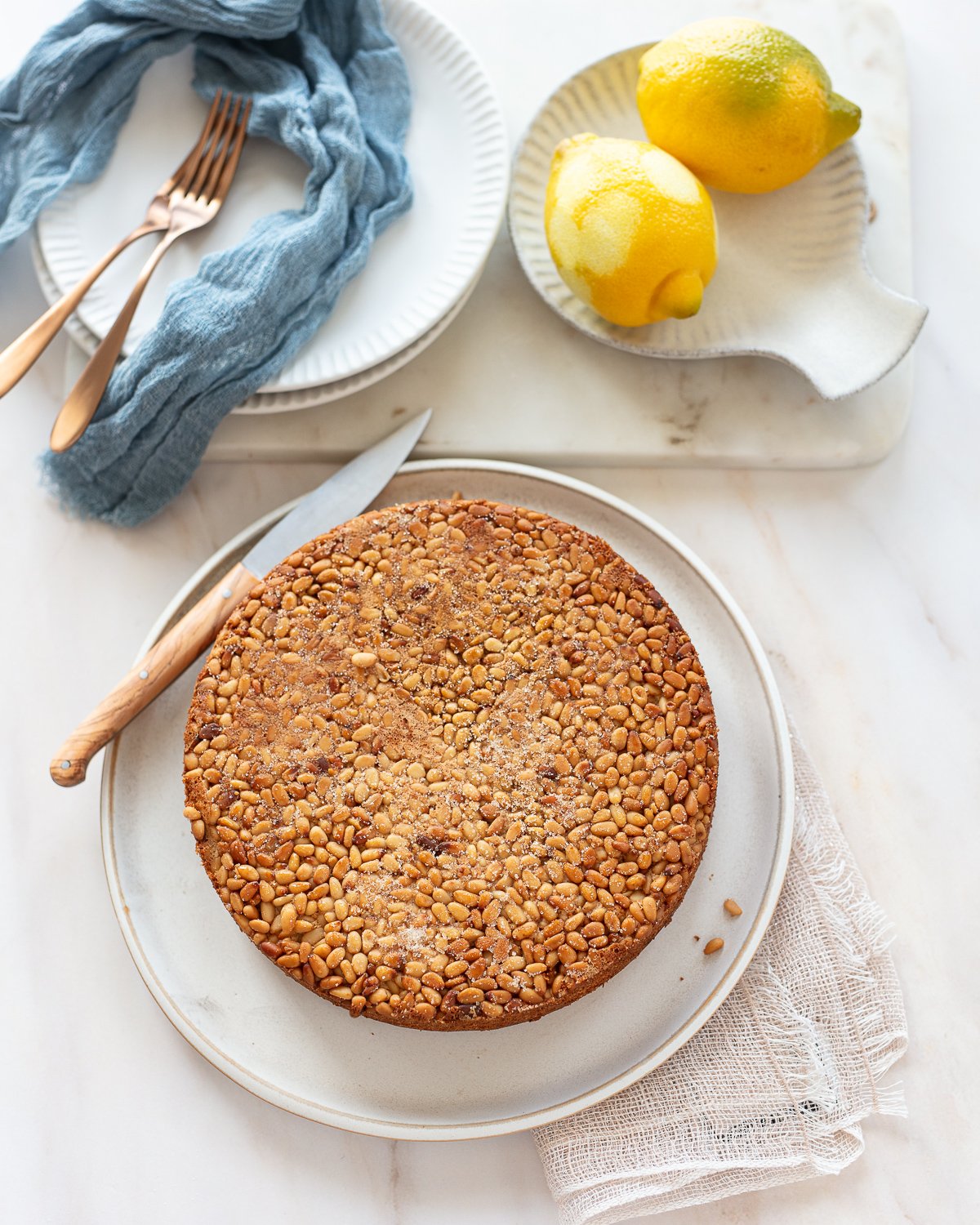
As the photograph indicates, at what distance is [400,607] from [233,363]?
397 millimetres

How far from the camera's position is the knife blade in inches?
52.2

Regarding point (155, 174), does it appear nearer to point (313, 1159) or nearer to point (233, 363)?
point (233, 363)

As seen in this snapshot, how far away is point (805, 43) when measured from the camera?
164cm

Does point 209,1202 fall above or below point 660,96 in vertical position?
below

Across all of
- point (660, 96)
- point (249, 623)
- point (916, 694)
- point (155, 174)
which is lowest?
point (916, 694)

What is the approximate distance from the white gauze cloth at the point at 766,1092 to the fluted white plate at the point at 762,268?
74 centimetres

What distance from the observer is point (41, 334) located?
137 cm

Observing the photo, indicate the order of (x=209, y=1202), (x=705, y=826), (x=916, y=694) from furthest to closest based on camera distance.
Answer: (x=916, y=694) < (x=209, y=1202) < (x=705, y=826)

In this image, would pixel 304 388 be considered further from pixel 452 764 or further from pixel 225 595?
pixel 452 764

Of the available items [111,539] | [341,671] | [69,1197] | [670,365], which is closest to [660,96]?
[670,365]

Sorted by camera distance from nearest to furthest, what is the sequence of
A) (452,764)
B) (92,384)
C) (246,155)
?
(452,764)
(92,384)
(246,155)

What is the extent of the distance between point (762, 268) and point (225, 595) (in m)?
0.90

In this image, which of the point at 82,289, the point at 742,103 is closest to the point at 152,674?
the point at 82,289

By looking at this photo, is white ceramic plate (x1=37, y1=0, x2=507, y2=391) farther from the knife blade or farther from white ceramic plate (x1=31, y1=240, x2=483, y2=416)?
the knife blade
